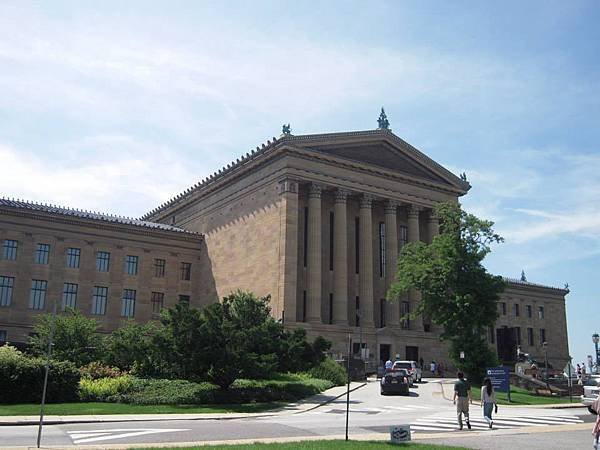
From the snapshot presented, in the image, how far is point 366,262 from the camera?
200ft

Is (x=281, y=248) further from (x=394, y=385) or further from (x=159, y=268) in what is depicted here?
(x=394, y=385)

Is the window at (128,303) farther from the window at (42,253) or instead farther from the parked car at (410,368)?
the parked car at (410,368)

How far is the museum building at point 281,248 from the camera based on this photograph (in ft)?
187

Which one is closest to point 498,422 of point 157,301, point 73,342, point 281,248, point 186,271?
point 73,342

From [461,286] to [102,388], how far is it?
1102 inches

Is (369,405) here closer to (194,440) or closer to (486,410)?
(486,410)

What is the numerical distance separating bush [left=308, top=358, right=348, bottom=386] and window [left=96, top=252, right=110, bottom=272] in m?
29.8

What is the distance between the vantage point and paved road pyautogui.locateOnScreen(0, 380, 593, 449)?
18.6 metres

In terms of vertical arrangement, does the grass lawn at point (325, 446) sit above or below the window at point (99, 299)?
below

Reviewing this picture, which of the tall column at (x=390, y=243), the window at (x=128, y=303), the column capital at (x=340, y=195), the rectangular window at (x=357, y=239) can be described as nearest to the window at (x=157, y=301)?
the window at (x=128, y=303)

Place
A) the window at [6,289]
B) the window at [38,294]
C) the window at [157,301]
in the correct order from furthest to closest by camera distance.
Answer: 1. the window at [157,301]
2. the window at [38,294]
3. the window at [6,289]

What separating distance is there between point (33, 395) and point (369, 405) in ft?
57.4

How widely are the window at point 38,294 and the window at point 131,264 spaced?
8.48 meters

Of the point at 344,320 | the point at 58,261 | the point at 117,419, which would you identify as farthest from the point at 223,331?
the point at 58,261
